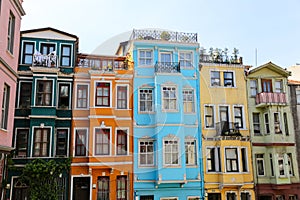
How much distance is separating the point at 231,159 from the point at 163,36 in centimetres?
1063

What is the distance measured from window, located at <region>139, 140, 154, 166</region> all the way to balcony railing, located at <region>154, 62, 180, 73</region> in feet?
17.4

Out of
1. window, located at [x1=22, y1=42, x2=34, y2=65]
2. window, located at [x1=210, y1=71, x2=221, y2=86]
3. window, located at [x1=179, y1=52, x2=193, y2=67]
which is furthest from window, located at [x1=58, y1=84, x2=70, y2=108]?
window, located at [x1=210, y1=71, x2=221, y2=86]

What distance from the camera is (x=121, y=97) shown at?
2108 centimetres

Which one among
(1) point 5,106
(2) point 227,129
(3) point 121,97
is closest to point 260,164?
(2) point 227,129

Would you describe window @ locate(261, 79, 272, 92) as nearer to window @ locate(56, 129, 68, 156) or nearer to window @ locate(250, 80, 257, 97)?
window @ locate(250, 80, 257, 97)

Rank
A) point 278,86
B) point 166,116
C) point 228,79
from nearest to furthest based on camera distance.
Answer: point 166,116
point 228,79
point 278,86

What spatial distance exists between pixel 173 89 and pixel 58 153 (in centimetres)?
917

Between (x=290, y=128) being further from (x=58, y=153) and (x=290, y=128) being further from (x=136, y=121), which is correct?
→ (x=58, y=153)

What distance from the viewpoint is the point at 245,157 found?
21578 millimetres

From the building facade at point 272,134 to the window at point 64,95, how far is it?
545 inches

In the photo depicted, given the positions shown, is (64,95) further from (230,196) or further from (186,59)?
(230,196)

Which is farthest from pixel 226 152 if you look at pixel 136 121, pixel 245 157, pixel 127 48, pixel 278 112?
pixel 127 48

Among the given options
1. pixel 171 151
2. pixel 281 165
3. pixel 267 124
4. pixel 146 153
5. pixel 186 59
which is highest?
pixel 186 59

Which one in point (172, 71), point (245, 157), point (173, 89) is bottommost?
point (245, 157)
